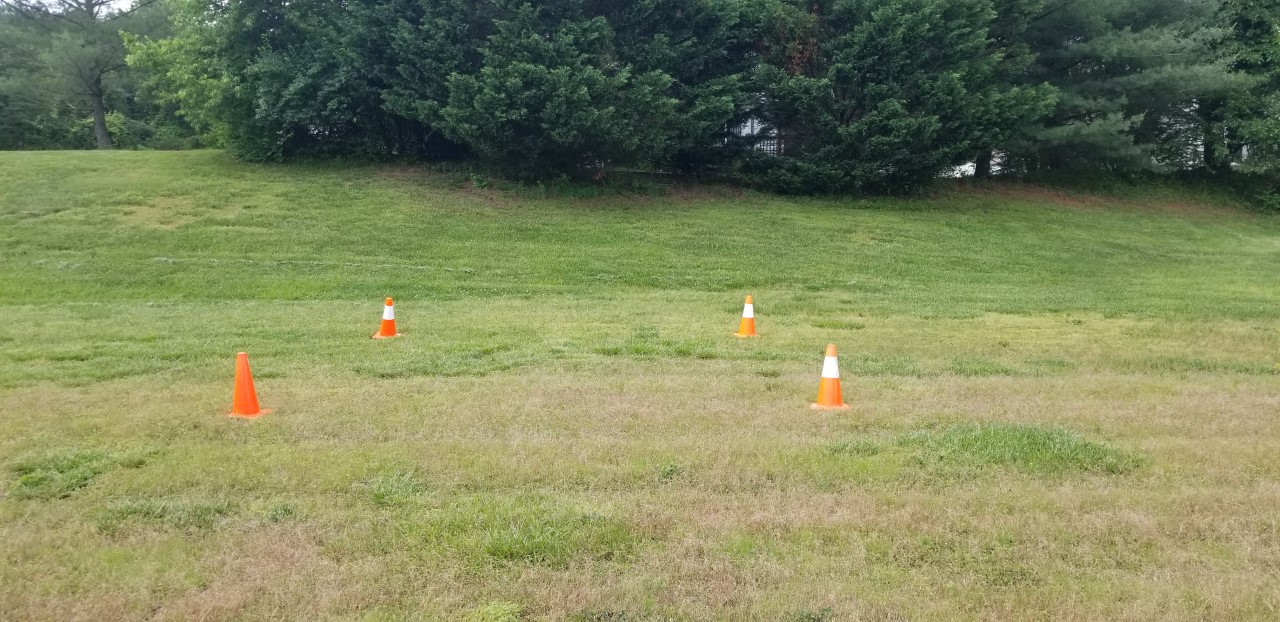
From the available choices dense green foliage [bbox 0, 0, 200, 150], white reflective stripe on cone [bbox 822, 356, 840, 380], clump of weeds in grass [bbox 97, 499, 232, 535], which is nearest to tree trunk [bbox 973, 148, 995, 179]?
white reflective stripe on cone [bbox 822, 356, 840, 380]

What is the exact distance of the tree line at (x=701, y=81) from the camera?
20.5 meters

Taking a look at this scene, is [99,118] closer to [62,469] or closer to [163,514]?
[62,469]

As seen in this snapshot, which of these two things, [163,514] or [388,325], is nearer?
[163,514]

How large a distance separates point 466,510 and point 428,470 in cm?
75

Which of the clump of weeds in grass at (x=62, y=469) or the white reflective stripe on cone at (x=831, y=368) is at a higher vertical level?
the white reflective stripe on cone at (x=831, y=368)

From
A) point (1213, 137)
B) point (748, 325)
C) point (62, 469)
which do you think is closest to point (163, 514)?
point (62, 469)

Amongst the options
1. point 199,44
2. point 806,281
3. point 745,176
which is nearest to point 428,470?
point 806,281

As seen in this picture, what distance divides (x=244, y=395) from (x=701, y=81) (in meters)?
19.0

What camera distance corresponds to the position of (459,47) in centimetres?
2100

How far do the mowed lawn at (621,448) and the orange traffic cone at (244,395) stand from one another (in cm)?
18

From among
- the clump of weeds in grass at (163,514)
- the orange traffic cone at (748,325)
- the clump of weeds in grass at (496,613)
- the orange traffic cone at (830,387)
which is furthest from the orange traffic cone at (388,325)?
the clump of weeds in grass at (496,613)

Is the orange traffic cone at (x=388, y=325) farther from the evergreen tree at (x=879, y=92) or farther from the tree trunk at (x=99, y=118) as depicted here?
the tree trunk at (x=99, y=118)

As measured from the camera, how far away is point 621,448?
5.26m

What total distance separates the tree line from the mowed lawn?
6531mm
